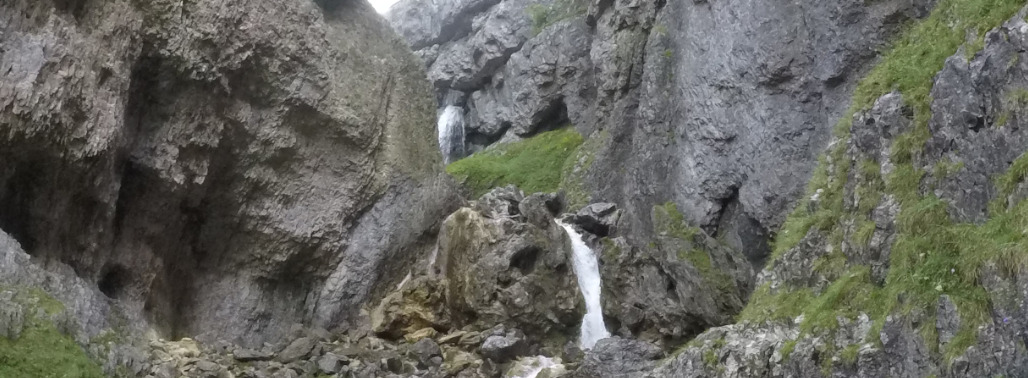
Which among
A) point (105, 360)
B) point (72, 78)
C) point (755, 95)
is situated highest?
point (755, 95)

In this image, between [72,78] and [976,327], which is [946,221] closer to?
[976,327]

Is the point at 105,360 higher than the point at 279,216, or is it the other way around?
the point at 279,216

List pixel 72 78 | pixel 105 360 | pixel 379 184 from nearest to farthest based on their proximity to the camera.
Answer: pixel 105 360 → pixel 72 78 → pixel 379 184

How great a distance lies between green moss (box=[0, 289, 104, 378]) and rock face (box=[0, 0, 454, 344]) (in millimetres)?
3176

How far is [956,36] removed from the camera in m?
17.1

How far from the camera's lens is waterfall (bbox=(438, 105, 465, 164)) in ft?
192

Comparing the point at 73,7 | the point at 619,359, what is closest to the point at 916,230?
the point at 619,359

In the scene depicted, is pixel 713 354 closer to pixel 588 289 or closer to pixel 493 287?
pixel 493 287

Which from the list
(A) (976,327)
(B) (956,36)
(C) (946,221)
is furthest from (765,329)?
(B) (956,36)

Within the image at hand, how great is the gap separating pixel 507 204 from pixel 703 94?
1018cm

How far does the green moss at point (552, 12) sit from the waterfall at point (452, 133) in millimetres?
8842

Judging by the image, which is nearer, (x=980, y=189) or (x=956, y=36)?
(x=980, y=189)

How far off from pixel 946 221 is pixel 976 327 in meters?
3.11

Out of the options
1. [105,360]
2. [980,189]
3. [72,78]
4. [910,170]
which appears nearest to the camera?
[980,189]
